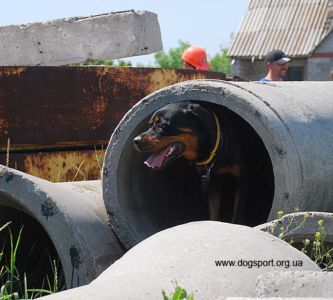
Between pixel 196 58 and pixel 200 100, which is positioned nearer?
pixel 200 100

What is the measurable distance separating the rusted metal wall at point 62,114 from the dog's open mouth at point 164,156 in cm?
101

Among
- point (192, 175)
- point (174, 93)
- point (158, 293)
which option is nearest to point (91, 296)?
point (158, 293)

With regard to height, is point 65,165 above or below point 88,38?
below

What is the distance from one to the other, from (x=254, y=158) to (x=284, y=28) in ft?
70.0

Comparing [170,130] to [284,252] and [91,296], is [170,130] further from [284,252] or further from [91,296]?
[91,296]

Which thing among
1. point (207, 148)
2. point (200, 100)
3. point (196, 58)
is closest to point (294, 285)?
point (200, 100)

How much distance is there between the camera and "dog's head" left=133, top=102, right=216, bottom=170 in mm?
4965

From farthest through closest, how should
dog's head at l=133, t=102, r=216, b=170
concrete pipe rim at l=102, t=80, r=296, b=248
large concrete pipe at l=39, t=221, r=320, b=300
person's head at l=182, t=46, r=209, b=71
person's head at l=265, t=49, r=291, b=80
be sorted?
person's head at l=182, t=46, r=209, b=71, person's head at l=265, t=49, r=291, b=80, dog's head at l=133, t=102, r=216, b=170, concrete pipe rim at l=102, t=80, r=296, b=248, large concrete pipe at l=39, t=221, r=320, b=300

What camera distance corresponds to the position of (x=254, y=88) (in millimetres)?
4941

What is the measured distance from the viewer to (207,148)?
527cm

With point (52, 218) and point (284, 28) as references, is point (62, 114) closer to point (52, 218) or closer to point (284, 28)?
point (52, 218)

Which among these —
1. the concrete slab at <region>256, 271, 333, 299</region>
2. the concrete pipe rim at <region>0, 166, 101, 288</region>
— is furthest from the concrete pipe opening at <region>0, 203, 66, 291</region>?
the concrete slab at <region>256, 271, 333, 299</region>

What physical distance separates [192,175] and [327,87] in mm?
967

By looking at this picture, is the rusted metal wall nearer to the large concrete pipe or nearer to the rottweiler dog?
the rottweiler dog
